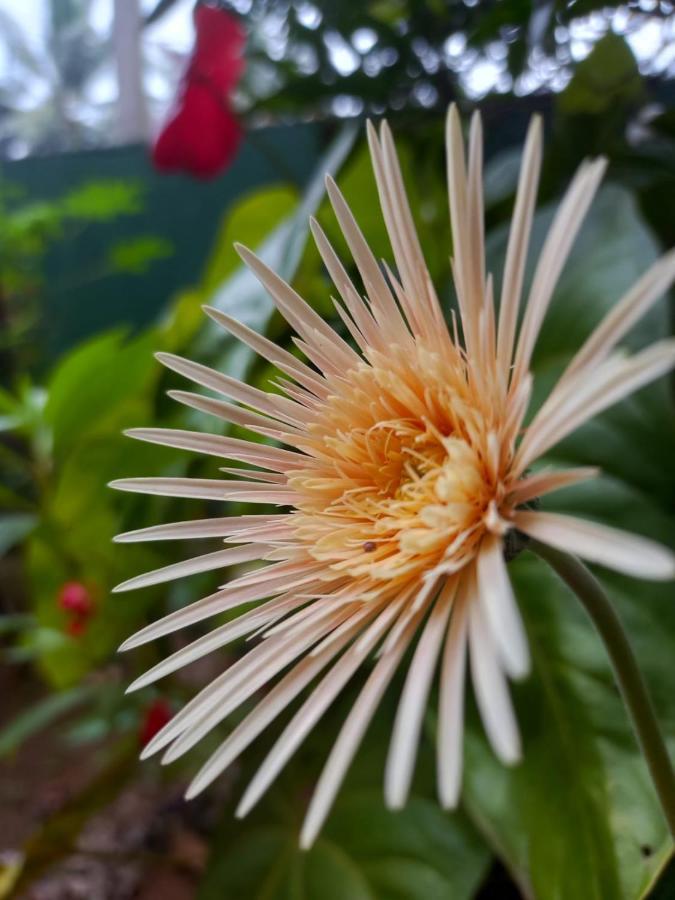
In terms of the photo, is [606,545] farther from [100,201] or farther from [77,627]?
[100,201]

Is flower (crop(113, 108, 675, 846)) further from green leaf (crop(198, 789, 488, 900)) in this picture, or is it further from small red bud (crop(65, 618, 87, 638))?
small red bud (crop(65, 618, 87, 638))

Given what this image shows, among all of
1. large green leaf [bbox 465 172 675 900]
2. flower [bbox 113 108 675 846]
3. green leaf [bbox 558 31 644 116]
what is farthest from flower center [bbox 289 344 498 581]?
green leaf [bbox 558 31 644 116]

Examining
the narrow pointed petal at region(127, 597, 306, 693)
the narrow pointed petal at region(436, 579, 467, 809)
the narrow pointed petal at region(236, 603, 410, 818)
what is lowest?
the narrow pointed petal at region(436, 579, 467, 809)

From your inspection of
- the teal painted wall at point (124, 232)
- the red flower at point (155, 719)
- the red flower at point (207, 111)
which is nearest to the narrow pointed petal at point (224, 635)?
the red flower at point (155, 719)

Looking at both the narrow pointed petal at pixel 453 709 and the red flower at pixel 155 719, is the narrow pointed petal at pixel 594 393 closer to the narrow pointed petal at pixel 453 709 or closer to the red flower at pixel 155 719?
the narrow pointed petal at pixel 453 709

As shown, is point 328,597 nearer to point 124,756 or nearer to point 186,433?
point 186,433

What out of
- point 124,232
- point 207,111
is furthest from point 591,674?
point 124,232

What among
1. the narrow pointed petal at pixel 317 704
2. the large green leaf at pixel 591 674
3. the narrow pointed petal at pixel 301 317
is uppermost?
the narrow pointed petal at pixel 301 317
